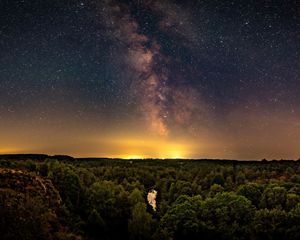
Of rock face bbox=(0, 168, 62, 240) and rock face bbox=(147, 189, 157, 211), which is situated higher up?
rock face bbox=(0, 168, 62, 240)

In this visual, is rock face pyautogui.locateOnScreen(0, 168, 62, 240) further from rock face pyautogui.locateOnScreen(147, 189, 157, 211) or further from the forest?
rock face pyautogui.locateOnScreen(147, 189, 157, 211)

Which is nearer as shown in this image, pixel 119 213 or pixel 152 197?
pixel 119 213

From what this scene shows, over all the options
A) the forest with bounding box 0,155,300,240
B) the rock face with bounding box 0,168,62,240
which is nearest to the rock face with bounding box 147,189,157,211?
the forest with bounding box 0,155,300,240

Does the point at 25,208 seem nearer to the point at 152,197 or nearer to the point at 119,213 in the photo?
the point at 119,213

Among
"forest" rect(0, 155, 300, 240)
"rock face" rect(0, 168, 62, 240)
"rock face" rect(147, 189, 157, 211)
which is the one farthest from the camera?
"rock face" rect(147, 189, 157, 211)

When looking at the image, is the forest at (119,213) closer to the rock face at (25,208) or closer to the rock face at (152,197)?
the rock face at (25,208)

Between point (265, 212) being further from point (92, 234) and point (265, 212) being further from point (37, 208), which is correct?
point (37, 208)

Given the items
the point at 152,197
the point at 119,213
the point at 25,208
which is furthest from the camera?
the point at 152,197

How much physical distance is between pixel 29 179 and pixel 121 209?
2307 cm

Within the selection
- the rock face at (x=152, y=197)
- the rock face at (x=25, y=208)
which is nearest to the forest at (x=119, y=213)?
the rock face at (x=25, y=208)

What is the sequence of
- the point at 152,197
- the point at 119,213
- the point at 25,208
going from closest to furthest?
1. the point at 25,208
2. the point at 119,213
3. the point at 152,197

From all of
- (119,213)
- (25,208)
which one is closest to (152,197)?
(119,213)

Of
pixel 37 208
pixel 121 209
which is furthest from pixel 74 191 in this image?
pixel 37 208

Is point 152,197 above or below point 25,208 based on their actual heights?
below
